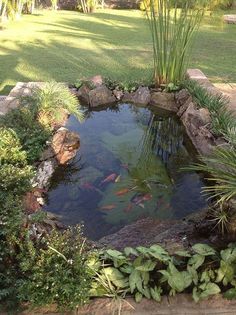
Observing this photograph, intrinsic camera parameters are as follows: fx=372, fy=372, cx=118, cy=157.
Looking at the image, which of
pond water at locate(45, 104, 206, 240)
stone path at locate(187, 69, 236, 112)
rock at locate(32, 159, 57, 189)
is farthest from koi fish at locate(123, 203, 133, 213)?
stone path at locate(187, 69, 236, 112)

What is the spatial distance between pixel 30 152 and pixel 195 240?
64.3 inches

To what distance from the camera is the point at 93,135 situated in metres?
4.18

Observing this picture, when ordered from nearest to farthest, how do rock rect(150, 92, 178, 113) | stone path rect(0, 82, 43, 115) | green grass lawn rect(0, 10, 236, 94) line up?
1. stone path rect(0, 82, 43, 115)
2. rock rect(150, 92, 178, 113)
3. green grass lawn rect(0, 10, 236, 94)

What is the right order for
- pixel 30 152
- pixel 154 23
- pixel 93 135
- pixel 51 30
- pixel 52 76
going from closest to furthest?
pixel 30 152 < pixel 93 135 < pixel 154 23 < pixel 52 76 < pixel 51 30

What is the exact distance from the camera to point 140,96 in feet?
16.1

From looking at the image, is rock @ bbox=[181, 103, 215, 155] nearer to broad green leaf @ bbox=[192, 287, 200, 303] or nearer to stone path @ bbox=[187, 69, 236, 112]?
stone path @ bbox=[187, 69, 236, 112]

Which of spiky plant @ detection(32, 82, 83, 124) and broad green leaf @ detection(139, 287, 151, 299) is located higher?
spiky plant @ detection(32, 82, 83, 124)

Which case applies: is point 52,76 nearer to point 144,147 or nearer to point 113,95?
point 113,95

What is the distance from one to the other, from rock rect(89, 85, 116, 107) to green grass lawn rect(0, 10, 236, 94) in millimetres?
692

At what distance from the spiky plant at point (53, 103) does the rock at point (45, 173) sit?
52 centimetres

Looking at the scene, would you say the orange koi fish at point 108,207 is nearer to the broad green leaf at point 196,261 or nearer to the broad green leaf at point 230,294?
the broad green leaf at point 196,261

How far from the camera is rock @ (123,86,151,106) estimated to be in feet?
16.0

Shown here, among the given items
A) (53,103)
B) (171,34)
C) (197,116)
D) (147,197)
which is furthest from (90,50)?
(147,197)

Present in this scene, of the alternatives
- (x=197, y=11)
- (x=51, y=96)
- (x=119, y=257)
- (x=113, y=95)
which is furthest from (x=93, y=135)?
(x=119, y=257)
